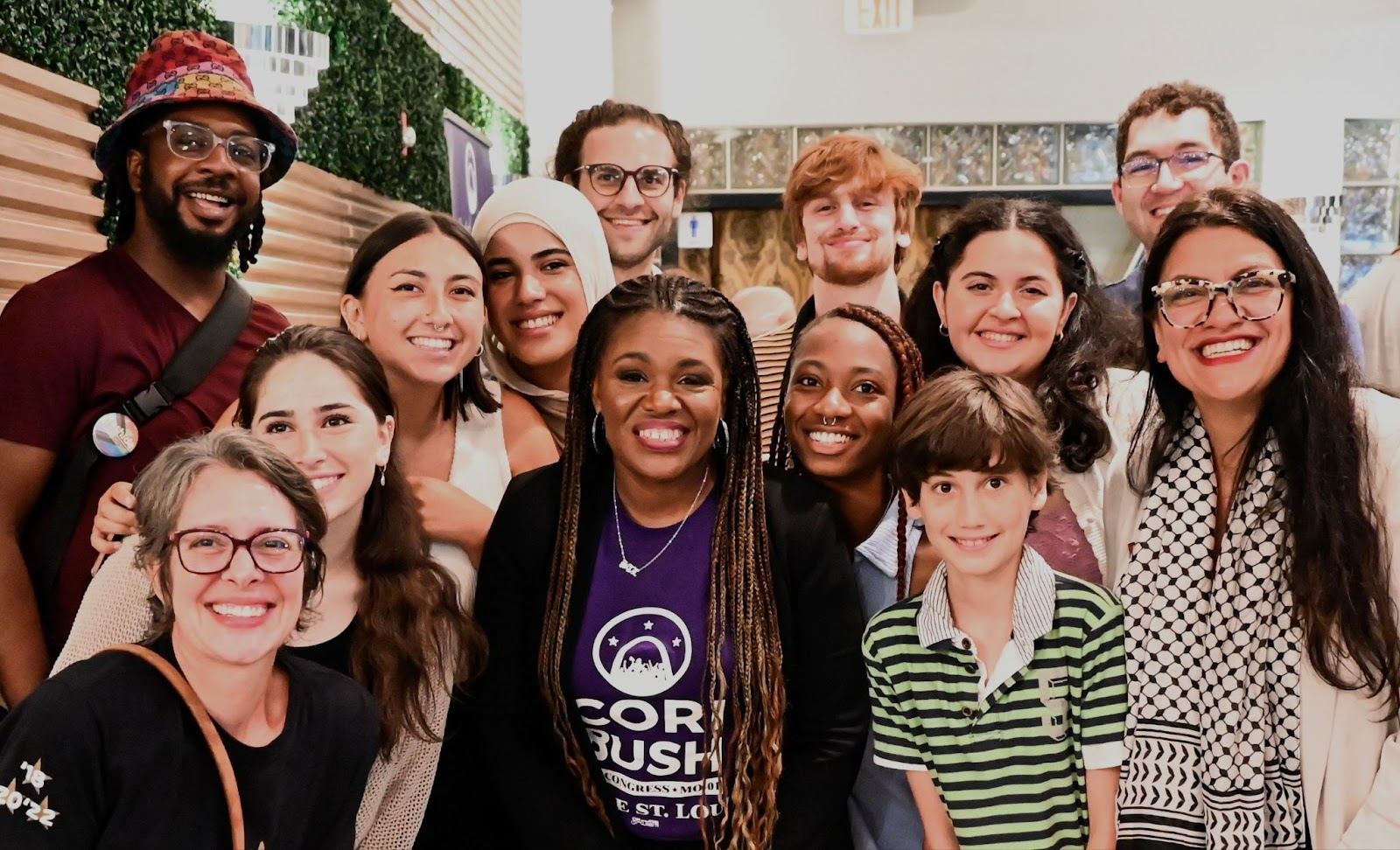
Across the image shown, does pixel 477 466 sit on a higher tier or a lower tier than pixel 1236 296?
lower

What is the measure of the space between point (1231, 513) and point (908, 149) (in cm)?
697

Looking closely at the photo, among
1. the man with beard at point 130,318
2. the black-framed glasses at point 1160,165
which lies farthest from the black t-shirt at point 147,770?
the black-framed glasses at point 1160,165

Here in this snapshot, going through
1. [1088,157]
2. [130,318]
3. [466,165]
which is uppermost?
[1088,157]

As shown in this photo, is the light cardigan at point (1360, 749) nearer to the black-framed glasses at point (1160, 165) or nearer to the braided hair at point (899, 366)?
the braided hair at point (899, 366)

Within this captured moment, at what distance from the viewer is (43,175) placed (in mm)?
2896

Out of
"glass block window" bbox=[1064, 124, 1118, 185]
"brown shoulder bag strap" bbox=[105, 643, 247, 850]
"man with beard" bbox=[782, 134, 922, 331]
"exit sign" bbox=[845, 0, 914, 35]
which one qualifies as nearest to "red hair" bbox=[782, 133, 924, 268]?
"man with beard" bbox=[782, 134, 922, 331]

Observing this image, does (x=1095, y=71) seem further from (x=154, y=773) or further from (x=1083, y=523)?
(x=154, y=773)

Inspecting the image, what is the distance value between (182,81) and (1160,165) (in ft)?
9.25

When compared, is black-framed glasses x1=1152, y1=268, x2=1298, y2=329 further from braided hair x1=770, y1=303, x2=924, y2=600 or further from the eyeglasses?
the eyeglasses

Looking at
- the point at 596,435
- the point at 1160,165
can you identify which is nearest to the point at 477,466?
the point at 596,435

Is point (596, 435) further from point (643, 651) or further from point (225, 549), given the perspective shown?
point (225, 549)

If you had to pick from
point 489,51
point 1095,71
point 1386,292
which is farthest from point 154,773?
point 1095,71

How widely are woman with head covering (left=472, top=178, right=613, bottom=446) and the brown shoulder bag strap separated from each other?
1298 millimetres

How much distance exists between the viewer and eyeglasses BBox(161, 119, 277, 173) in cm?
262
